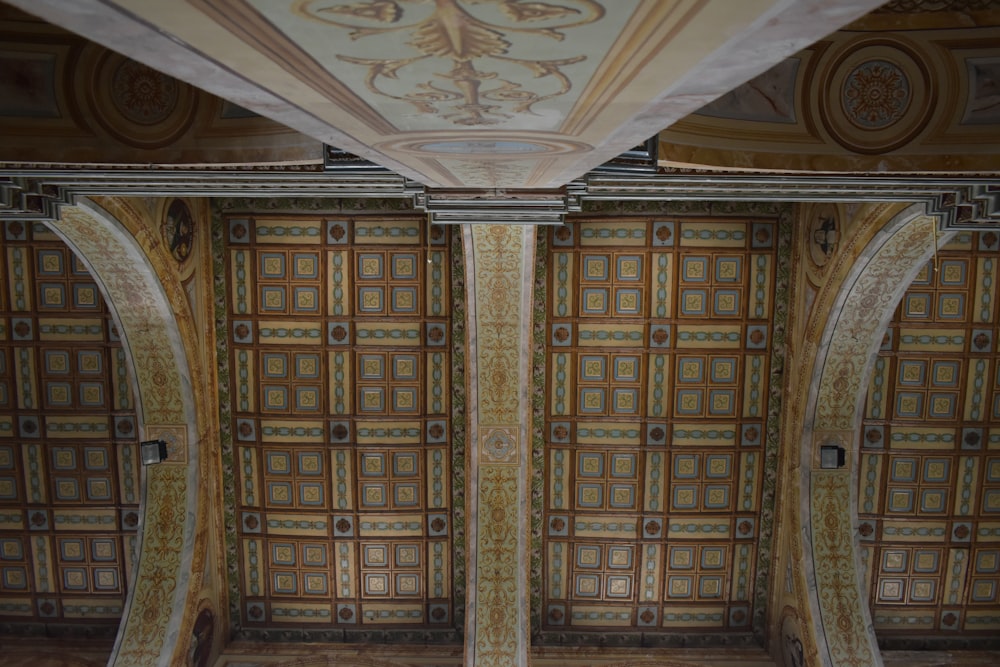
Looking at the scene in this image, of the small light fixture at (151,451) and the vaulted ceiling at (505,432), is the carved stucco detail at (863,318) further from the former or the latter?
the small light fixture at (151,451)

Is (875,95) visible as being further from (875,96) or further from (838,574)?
(838,574)

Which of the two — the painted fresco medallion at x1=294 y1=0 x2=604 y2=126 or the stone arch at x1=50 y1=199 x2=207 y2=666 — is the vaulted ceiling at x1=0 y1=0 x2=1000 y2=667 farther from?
the painted fresco medallion at x1=294 y1=0 x2=604 y2=126

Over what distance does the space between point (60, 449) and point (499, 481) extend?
6196mm

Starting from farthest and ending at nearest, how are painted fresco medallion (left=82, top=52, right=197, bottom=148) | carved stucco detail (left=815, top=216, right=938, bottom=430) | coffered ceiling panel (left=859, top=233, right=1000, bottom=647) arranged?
coffered ceiling panel (left=859, top=233, right=1000, bottom=647), carved stucco detail (left=815, top=216, right=938, bottom=430), painted fresco medallion (left=82, top=52, right=197, bottom=148)

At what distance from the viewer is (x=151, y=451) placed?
827cm

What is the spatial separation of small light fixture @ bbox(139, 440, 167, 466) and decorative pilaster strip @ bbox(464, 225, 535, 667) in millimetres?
3769

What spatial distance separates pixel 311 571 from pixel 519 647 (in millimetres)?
3204

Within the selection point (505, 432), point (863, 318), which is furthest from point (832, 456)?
point (505, 432)

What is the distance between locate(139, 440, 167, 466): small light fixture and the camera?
27.0 feet

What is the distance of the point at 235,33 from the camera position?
1.58 meters

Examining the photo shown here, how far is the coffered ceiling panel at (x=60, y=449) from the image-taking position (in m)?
9.05

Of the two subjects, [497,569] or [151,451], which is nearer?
[151,451]

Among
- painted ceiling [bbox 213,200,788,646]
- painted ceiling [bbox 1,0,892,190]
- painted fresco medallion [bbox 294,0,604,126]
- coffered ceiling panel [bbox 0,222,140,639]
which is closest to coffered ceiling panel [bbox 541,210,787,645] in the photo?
painted ceiling [bbox 213,200,788,646]

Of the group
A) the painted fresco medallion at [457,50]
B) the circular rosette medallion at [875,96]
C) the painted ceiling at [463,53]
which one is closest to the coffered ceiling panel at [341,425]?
the circular rosette medallion at [875,96]
